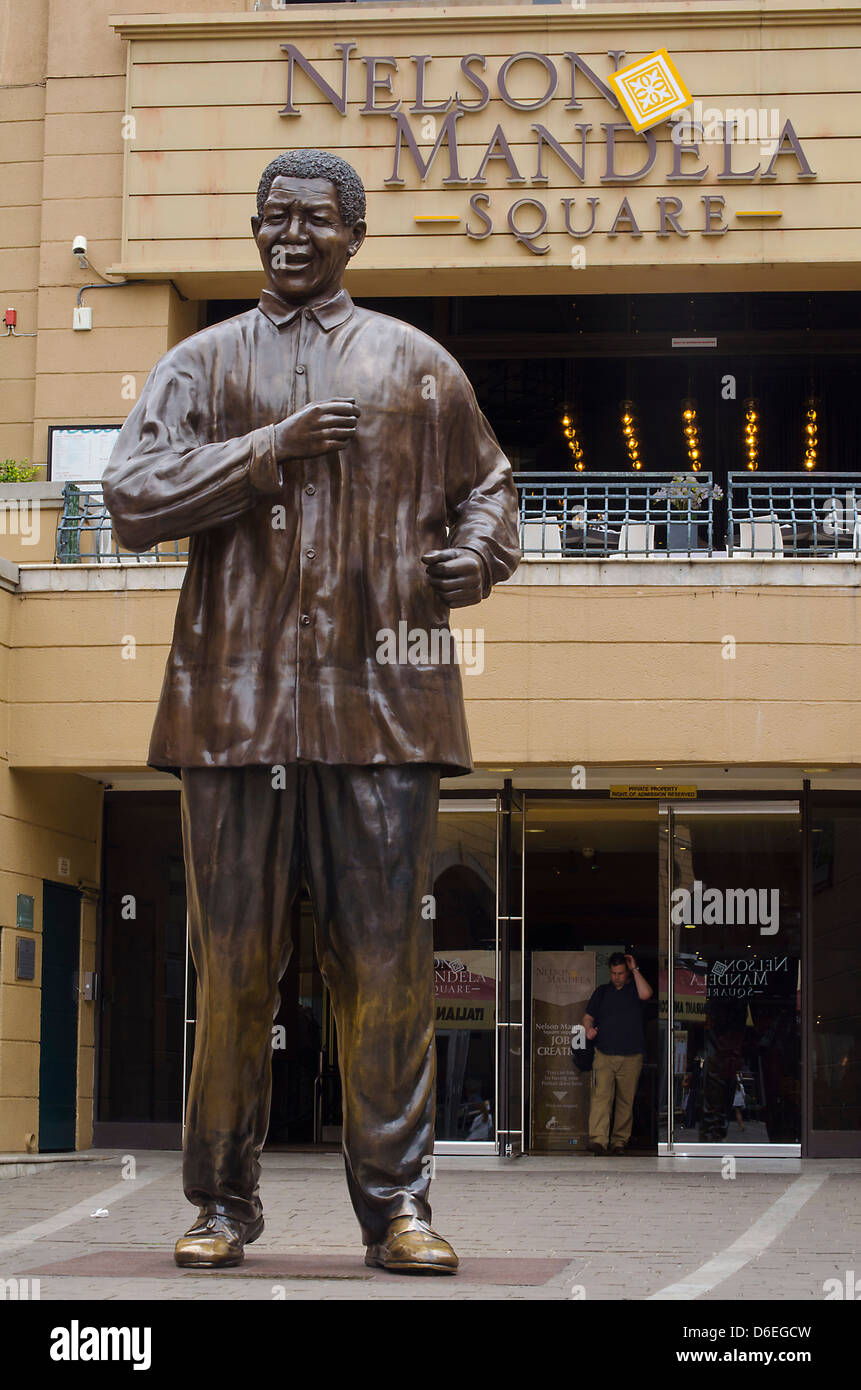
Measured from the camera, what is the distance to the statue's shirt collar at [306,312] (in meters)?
5.31

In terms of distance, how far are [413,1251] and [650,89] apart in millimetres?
14202

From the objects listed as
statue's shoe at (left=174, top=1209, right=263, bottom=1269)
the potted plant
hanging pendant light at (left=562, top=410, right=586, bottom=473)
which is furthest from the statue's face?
hanging pendant light at (left=562, top=410, right=586, bottom=473)

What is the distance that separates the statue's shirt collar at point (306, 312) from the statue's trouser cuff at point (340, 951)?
124 cm

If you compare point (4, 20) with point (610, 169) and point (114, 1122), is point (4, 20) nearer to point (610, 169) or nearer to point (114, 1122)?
point (610, 169)

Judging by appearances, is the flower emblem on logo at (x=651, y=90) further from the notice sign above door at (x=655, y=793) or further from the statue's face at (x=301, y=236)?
the statue's face at (x=301, y=236)

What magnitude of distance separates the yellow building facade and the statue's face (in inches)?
374

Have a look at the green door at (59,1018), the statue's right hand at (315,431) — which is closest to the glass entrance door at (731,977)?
the green door at (59,1018)

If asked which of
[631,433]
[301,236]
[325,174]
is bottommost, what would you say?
[301,236]

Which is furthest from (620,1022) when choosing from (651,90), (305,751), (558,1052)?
(305,751)

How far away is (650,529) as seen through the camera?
15.3m

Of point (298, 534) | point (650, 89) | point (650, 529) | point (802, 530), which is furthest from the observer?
point (650, 89)

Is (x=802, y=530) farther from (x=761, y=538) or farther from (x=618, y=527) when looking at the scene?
(x=618, y=527)
